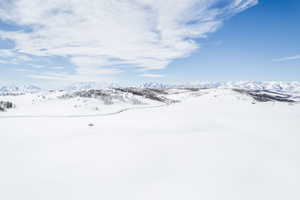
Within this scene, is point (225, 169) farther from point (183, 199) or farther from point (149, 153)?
point (149, 153)

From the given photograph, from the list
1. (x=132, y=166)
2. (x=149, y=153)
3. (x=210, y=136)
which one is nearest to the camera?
(x=132, y=166)

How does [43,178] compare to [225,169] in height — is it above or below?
below

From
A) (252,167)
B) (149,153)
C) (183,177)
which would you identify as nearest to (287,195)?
(252,167)

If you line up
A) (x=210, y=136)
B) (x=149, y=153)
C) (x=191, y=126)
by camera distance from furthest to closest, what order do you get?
(x=191, y=126) < (x=210, y=136) < (x=149, y=153)

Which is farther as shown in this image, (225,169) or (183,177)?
(225,169)

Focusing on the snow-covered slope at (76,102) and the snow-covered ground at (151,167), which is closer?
the snow-covered ground at (151,167)

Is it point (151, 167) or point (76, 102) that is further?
A: point (76, 102)

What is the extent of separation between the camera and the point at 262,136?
11.9 metres

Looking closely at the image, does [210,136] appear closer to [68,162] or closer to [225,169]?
[225,169]

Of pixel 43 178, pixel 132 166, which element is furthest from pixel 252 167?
pixel 43 178

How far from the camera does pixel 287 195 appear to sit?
556 cm

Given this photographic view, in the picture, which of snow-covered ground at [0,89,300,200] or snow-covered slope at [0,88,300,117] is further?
snow-covered slope at [0,88,300,117]

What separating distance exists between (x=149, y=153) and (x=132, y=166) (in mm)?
1458

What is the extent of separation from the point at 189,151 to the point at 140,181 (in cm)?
356
